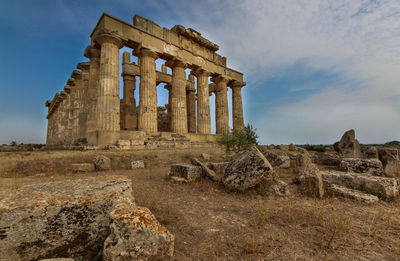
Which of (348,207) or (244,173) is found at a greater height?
(244,173)

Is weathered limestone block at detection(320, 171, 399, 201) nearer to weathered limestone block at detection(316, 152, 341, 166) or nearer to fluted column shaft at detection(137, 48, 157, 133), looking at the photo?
weathered limestone block at detection(316, 152, 341, 166)

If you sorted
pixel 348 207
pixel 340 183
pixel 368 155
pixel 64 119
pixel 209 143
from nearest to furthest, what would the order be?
pixel 348 207, pixel 340 183, pixel 368 155, pixel 209 143, pixel 64 119

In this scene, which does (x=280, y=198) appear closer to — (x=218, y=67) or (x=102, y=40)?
(x=102, y=40)

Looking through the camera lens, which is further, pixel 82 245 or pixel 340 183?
pixel 340 183

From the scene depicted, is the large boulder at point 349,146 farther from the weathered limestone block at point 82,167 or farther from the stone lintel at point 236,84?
the stone lintel at point 236,84

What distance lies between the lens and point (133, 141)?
422 inches

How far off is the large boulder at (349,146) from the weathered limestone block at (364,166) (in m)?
2.46

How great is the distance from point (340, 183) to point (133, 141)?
32.6 ft

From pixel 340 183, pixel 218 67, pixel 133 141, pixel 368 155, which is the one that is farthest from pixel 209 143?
pixel 340 183

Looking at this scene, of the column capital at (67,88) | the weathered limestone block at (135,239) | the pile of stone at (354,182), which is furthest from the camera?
the column capital at (67,88)

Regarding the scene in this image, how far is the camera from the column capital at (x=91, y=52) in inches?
467

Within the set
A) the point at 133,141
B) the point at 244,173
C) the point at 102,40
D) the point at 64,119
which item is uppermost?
the point at 102,40

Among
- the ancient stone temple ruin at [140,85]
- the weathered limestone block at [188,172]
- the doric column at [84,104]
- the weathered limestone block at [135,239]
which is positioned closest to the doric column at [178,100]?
the ancient stone temple ruin at [140,85]

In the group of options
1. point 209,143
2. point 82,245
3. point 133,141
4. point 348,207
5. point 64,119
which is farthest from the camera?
point 64,119
